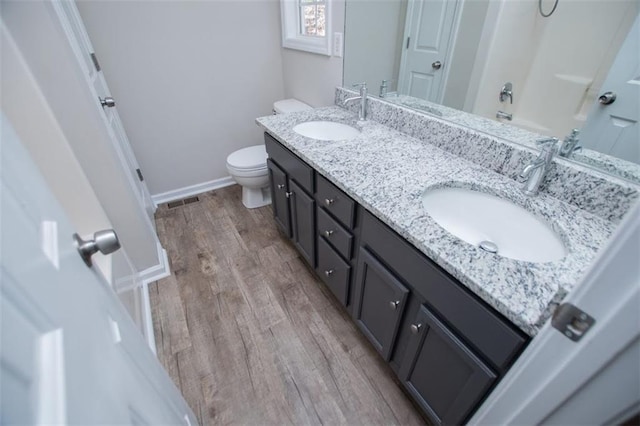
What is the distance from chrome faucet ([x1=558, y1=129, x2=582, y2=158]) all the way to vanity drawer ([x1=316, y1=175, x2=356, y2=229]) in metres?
0.70

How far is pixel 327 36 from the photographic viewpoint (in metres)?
1.71

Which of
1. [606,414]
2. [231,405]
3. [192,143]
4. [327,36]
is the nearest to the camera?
[606,414]

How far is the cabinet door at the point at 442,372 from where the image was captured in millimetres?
764

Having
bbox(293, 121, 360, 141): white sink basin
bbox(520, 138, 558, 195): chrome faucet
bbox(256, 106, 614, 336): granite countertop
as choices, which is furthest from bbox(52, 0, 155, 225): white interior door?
bbox(520, 138, 558, 195): chrome faucet

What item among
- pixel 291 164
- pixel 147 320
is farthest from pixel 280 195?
pixel 147 320

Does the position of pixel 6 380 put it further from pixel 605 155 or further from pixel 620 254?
pixel 605 155

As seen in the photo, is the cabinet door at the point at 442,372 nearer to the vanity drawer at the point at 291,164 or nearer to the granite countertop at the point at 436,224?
the granite countertop at the point at 436,224

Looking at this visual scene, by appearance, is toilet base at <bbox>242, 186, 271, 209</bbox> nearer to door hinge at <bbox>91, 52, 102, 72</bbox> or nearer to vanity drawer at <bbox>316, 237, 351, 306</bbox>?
vanity drawer at <bbox>316, 237, 351, 306</bbox>

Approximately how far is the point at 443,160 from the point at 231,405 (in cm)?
134

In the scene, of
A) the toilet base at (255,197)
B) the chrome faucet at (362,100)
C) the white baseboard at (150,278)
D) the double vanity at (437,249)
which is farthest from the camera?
the toilet base at (255,197)

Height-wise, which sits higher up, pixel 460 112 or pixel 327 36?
pixel 327 36

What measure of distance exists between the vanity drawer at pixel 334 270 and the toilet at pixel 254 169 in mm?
931

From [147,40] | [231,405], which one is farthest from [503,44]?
[147,40]

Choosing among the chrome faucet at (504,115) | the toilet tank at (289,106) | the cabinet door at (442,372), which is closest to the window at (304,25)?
the toilet tank at (289,106)
